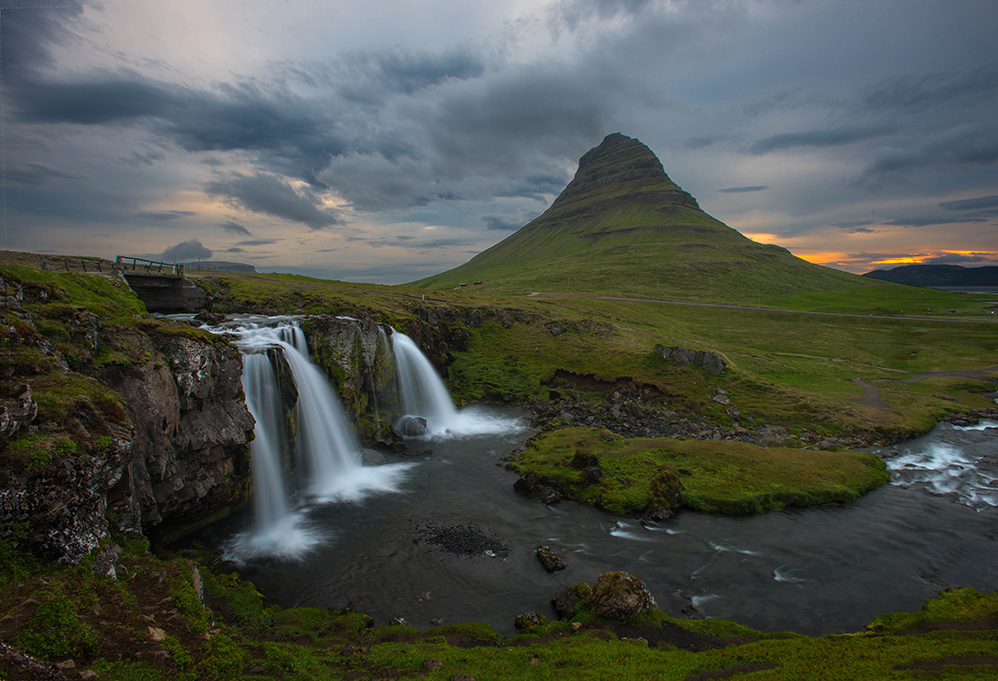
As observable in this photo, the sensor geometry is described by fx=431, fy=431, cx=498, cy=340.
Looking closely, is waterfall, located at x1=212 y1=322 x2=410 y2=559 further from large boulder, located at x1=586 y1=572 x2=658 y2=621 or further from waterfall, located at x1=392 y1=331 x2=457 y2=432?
large boulder, located at x1=586 y1=572 x2=658 y2=621

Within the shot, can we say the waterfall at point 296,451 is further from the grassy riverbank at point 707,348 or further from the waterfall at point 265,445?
the grassy riverbank at point 707,348

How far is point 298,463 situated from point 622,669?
24.7 meters

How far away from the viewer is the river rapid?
59.0ft

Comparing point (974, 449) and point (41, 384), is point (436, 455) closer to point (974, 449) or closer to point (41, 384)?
point (41, 384)

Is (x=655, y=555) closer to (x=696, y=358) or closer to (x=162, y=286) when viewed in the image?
(x=696, y=358)

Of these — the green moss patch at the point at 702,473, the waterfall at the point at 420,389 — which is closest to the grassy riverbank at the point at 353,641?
the green moss patch at the point at 702,473

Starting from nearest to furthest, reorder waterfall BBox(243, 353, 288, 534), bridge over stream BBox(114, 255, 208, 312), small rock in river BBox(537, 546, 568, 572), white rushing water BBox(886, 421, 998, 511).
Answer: small rock in river BBox(537, 546, 568, 572)
waterfall BBox(243, 353, 288, 534)
white rushing water BBox(886, 421, 998, 511)
bridge over stream BBox(114, 255, 208, 312)

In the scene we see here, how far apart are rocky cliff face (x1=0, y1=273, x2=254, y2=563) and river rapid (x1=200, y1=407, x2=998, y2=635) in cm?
409

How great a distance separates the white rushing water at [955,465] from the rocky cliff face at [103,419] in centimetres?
4183

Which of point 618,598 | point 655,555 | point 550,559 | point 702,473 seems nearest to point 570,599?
point 618,598

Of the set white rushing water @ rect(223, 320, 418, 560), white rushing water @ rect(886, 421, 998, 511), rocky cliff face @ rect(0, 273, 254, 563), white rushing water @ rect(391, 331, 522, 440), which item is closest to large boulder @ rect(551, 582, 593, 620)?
white rushing water @ rect(223, 320, 418, 560)

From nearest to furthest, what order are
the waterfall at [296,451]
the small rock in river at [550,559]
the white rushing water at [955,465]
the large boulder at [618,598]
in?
the large boulder at [618,598]
the small rock in river at [550,559]
the waterfall at [296,451]
the white rushing water at [955,465]

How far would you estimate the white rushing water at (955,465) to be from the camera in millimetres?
27678

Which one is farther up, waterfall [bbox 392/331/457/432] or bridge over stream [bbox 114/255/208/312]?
bridge over stream [bbox 114/255/208/312]
